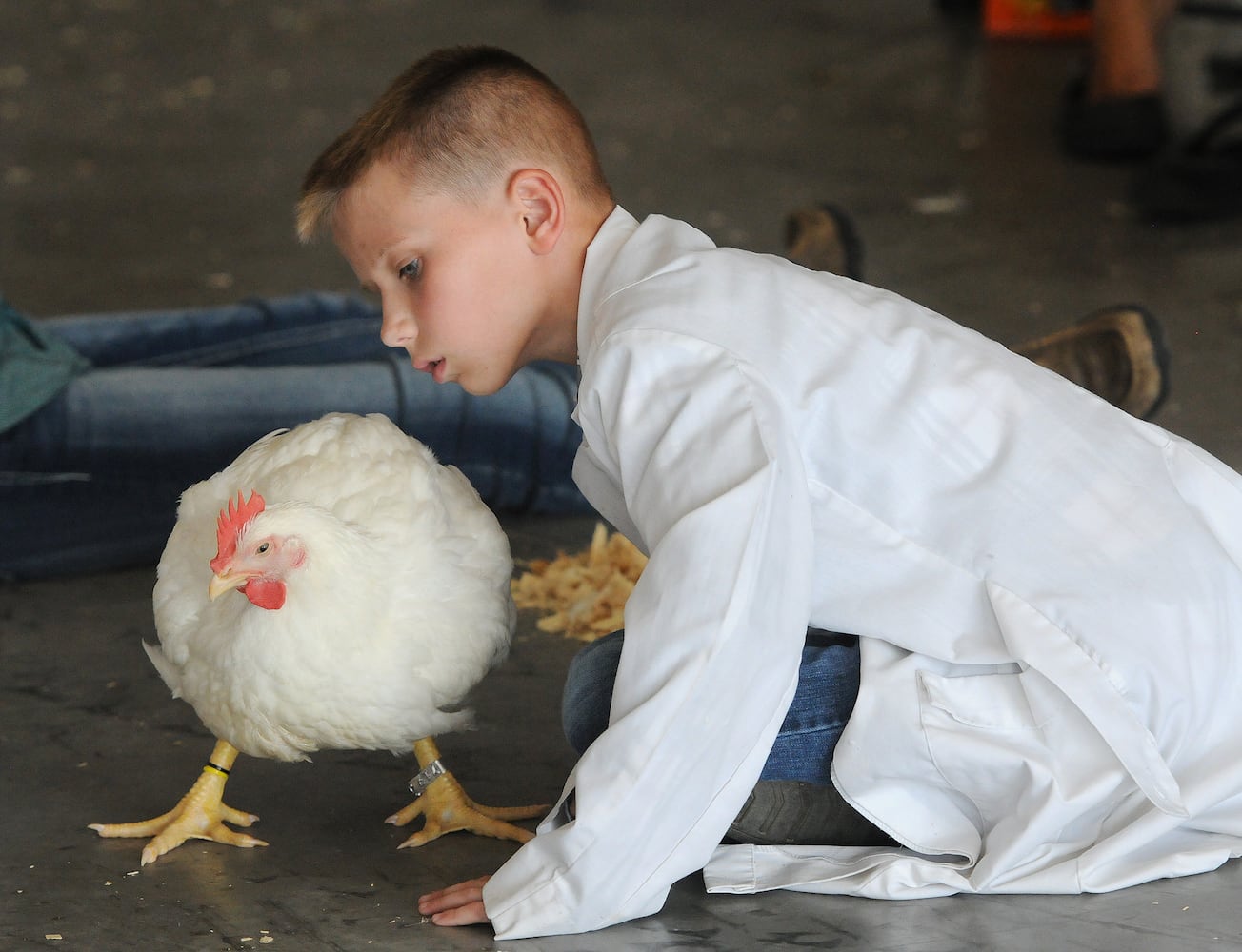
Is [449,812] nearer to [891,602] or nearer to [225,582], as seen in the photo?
[225,582]

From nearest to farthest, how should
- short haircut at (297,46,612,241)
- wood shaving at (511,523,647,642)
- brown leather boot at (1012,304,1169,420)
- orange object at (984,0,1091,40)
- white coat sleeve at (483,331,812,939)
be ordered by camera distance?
white coat sleeve at (483,331,812,939) → short haircut at (297,46,612,241) → wood shaving at (511,523,647,642) → brown leather boot at (1012,304,1169,420) → orange object at (984,0,1091,40)

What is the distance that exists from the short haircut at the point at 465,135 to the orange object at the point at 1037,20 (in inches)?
163

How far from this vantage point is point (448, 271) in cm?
149

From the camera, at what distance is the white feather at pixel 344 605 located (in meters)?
1.48

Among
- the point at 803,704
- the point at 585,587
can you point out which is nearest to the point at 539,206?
the point at 803,704

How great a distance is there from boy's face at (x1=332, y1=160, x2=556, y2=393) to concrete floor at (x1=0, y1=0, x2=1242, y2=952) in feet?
1.74

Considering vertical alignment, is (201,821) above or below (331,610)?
below

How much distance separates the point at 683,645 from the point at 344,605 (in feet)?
1.27

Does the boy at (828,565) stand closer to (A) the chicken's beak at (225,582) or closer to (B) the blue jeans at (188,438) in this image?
(A) the chicken's beak at (225,582)

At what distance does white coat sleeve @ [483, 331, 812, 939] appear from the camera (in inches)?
49.8

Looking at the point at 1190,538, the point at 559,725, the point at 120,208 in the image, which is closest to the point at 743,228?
the point at 120,208

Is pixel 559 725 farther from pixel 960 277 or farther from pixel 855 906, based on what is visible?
pixel 960 277

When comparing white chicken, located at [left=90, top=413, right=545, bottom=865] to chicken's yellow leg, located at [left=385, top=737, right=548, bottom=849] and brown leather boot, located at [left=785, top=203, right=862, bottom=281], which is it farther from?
brown leather boot, located at [left=785, top=203, right=862, bottom=281]

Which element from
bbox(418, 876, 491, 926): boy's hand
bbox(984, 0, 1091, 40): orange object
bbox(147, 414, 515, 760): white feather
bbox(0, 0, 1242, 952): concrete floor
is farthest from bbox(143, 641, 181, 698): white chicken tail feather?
bbox(984, 0, 1091, 40): orange object
